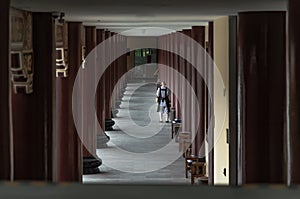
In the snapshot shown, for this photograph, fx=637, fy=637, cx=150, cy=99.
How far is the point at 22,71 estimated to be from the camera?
5.16m

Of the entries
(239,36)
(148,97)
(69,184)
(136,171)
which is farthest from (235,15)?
(148,97)

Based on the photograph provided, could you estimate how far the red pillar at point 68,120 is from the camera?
24.5ft

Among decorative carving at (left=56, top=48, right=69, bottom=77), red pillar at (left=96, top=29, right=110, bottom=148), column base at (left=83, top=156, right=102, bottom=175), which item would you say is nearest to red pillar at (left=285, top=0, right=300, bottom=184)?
decorative carving at (left=56, top=48, right=69, bottom=77)

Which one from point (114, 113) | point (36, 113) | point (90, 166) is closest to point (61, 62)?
point (36, 113)

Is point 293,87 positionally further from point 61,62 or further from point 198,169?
point 198,169

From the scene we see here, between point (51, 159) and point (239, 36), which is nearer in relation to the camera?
point (239, 36)

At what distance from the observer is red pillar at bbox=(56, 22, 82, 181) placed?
747 centimetres

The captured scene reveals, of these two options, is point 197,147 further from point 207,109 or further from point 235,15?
point 235,15

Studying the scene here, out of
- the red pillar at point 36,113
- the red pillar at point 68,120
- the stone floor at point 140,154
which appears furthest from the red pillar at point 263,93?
the red pillar at point 68,120

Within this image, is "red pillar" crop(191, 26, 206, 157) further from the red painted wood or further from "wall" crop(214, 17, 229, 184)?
the red painted wood

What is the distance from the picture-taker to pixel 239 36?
213 inches
